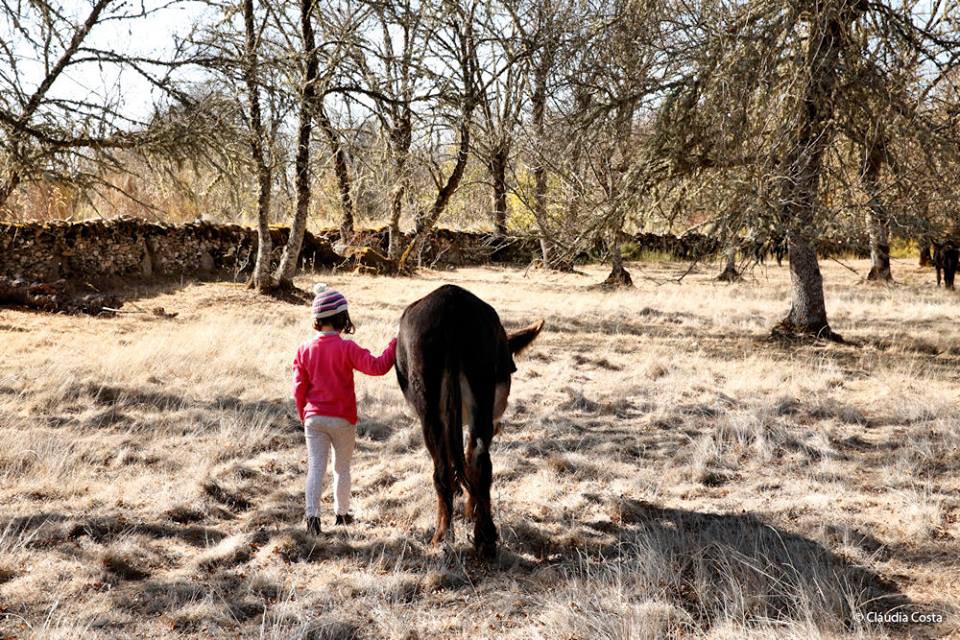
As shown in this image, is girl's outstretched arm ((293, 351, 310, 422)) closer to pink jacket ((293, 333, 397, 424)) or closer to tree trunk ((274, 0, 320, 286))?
pink jacket ((293, 333, 397, 424))

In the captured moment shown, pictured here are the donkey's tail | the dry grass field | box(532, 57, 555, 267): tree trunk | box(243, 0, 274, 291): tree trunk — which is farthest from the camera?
box(243, 0, 274, 291): tree trunk

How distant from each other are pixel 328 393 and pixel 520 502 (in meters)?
1.47

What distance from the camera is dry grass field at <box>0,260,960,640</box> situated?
3.05 metres

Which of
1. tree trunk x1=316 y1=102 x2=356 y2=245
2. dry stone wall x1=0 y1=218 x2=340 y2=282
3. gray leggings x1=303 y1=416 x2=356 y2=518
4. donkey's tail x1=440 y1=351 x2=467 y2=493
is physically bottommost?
gray leggings x1=303 y1=416 x2=356 y2=518

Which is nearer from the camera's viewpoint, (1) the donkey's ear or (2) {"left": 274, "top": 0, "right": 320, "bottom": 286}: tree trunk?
(1) the donkey's ear

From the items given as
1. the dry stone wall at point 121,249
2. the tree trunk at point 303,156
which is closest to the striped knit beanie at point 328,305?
the tree trunk at point 303,156

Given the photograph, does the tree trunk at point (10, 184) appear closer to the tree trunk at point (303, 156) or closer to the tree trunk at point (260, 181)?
the tree trunk at point (260, 181)

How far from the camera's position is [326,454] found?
401 centimetres

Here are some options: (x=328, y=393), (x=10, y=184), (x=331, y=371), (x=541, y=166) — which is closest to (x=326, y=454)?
(x=328, y=393)

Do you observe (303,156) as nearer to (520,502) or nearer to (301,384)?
(301,384)

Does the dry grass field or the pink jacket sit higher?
the pink jacket

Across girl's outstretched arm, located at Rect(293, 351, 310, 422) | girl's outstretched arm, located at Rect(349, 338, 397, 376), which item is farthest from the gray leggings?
girl's outstretched arm, located at Rect(349, 338, 397, 376)

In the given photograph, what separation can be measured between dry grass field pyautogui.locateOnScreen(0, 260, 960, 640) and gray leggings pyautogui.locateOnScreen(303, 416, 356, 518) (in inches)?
8.4

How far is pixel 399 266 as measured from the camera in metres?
19.7
